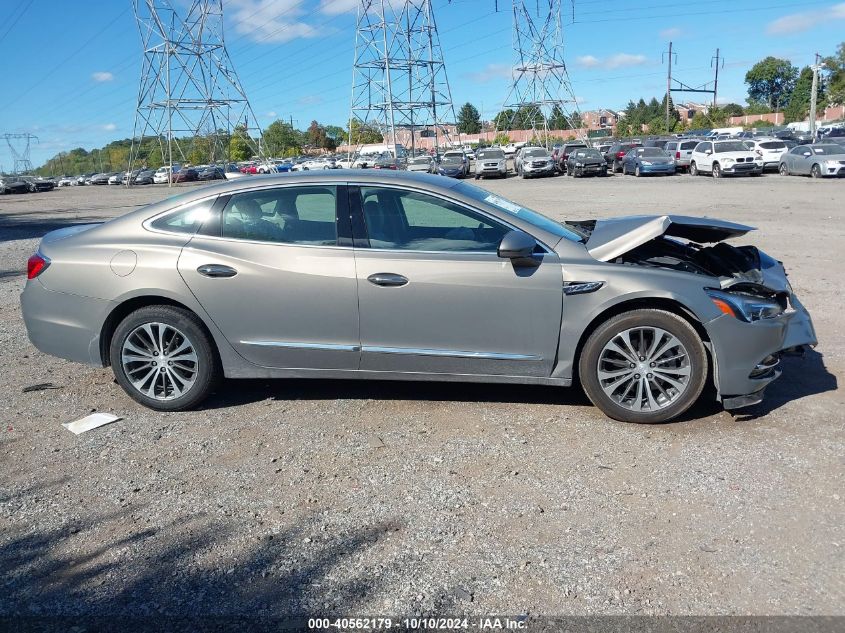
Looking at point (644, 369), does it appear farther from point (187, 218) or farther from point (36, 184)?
point (36, 184)

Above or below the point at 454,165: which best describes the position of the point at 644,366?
above

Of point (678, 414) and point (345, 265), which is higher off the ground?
point (345, 265)

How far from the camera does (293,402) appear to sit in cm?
533

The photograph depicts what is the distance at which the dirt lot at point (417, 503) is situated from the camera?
3.08m

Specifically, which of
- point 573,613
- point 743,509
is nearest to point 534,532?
point 573,613

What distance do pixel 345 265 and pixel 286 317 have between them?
539 mm

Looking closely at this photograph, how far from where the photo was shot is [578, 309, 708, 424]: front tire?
4562 mm

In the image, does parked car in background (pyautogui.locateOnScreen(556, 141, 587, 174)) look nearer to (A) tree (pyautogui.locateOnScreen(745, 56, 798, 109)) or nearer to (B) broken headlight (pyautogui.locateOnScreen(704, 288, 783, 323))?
(B) broken headlight (pyautogui.locateOnScreen(704, 288, 783, 323))

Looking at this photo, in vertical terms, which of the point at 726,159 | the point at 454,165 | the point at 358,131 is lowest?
the point at 726,159

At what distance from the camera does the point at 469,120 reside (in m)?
127

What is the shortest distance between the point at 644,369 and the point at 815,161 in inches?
1173

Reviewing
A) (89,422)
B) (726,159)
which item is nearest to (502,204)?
(89,422)

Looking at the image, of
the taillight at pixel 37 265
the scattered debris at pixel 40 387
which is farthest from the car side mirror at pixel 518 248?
the scattered debris at pixel 40 387

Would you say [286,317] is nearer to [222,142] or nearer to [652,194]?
[652,194]
